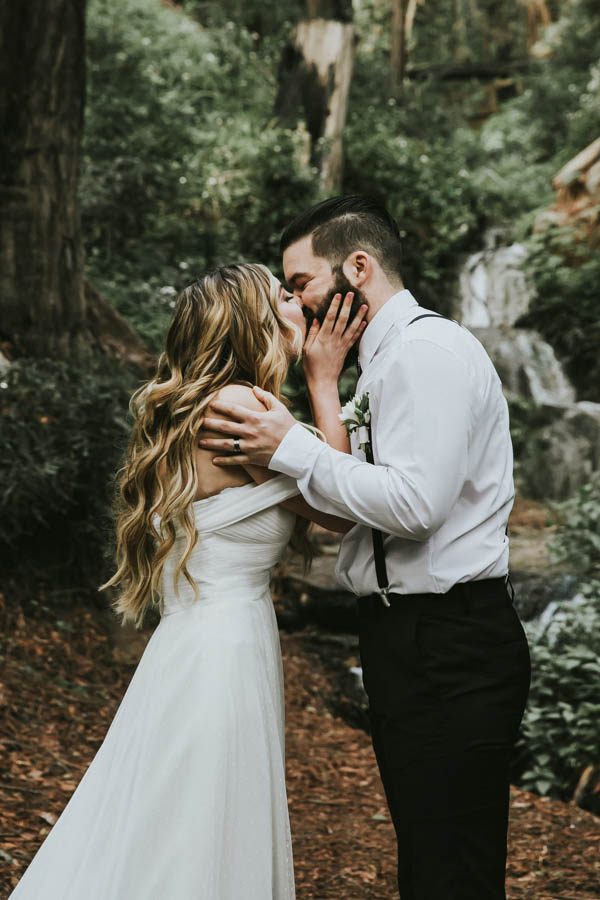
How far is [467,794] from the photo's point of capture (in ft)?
8.83

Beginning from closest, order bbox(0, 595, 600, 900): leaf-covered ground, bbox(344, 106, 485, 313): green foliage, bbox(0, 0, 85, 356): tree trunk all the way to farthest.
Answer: bbox(0, 595, 600, 900): leaf-covered ground
bbox(0, 0, 85, 356): tree trunk
bbox(344, 106, 485, 313): green foliage

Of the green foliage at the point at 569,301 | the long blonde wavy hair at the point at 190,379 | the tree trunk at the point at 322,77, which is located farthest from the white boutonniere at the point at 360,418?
the green foliage at the point at 569,301

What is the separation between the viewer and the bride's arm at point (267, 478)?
9.75ft

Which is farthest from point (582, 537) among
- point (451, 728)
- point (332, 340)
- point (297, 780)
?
point (451, 728)

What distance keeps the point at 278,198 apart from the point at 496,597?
11.5 meters

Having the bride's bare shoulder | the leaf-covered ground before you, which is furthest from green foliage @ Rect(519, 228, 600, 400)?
the bride's bare shoulder

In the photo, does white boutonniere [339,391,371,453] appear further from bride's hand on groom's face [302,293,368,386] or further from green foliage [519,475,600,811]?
green foliage [519,475,600,811]

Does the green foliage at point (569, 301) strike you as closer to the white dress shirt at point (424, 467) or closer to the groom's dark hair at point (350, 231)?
the groom's dark hair at point (350, 231)

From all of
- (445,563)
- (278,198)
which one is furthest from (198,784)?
(278,198)

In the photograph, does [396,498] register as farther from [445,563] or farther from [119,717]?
[119,717]

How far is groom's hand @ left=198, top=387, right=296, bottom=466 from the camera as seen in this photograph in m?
2.83

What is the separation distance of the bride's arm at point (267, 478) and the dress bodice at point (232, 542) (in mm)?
28

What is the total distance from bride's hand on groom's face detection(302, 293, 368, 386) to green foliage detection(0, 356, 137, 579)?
3222 millimetres

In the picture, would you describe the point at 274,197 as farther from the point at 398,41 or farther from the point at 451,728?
the point at 451,728
